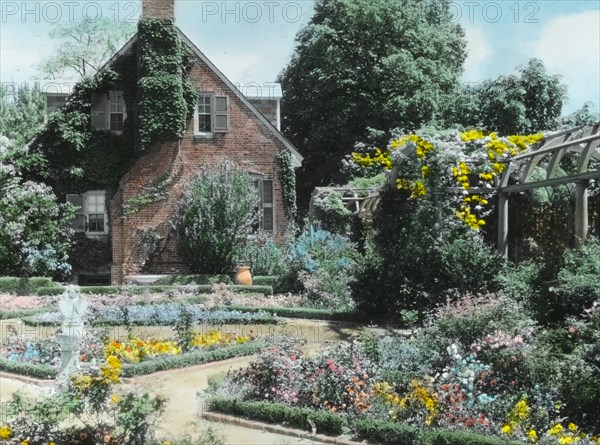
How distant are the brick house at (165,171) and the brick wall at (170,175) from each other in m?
0.03

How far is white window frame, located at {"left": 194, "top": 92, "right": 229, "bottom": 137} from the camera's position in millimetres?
26438

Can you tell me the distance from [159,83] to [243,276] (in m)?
6.61

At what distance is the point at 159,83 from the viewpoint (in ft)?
83.0

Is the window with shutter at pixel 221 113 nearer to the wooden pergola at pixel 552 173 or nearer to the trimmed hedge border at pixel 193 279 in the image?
the trimmed hedge border at pixel 193 279

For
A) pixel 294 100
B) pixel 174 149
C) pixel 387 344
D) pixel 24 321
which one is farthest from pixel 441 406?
pixel 294 100

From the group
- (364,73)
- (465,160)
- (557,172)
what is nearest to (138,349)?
(465,160)

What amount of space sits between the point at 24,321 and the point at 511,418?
11.1 meters

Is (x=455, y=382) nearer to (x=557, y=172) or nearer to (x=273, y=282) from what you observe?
(x=557, y=172)

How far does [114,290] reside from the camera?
21.4 m

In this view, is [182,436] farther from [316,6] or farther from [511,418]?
[316,6]

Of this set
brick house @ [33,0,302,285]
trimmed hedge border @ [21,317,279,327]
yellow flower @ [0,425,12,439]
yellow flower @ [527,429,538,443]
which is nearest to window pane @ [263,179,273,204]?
brick house @ [33,0,302,285]

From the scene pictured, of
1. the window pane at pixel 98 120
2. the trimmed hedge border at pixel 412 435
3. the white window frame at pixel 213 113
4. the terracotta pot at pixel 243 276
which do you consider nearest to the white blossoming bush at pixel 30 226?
the window pane at pixel 98 120

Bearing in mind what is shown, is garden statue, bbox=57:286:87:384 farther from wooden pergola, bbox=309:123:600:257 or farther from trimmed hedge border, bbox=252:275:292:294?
trimmed hedge border, bbox=252:275:292:294

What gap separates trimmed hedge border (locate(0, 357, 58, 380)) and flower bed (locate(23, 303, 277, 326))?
387 cm
